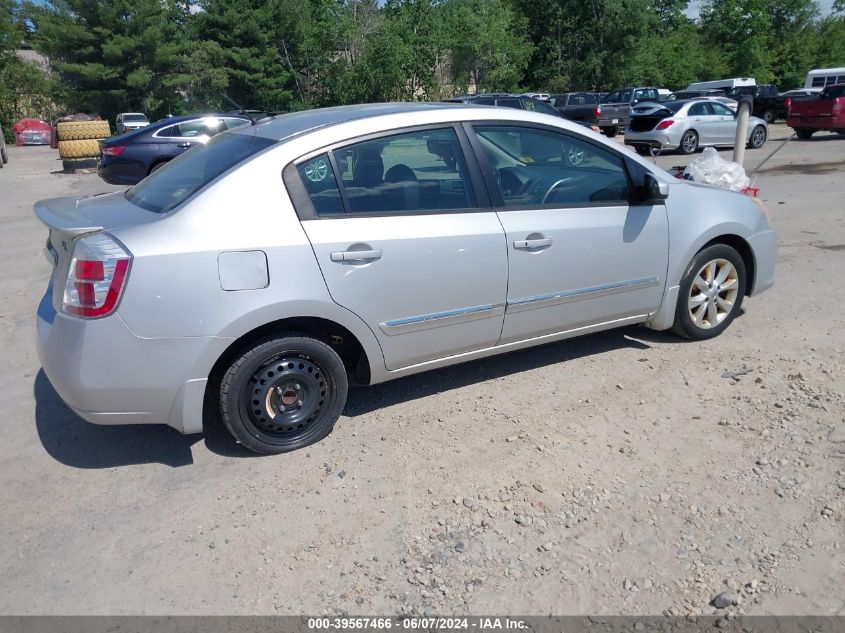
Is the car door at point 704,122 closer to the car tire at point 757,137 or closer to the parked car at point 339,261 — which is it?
the car tire at point 757,137

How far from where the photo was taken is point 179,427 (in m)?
3.80

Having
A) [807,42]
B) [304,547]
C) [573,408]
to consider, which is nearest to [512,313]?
[573,408]

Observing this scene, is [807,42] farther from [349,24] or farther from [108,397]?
[108,397]

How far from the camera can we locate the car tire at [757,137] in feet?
71.8

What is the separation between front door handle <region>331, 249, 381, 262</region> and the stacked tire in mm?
20277

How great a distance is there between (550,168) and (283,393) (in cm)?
224

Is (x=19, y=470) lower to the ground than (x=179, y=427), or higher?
lower

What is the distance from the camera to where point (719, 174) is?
6832mm

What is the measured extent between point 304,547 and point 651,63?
5227 cm

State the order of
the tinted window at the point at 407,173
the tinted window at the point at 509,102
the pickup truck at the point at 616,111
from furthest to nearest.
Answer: the pickup truck at the point at 616,111 → the tinted window at the point at 509,102 → the tinted window at the point at 407,173

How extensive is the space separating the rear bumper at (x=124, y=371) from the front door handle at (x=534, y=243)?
5.80 ft

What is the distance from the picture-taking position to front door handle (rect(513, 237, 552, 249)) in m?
4.42

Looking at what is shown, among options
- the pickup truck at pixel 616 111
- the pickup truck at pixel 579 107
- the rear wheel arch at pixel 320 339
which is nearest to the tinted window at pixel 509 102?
the pickup truck at pixel 579 107

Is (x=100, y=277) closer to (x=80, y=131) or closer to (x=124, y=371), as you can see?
(x=124, y=371)
